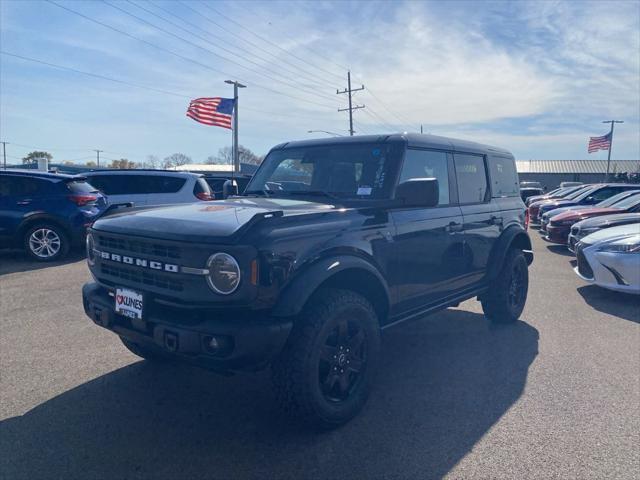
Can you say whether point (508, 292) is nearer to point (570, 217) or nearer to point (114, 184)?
point (570, 217)

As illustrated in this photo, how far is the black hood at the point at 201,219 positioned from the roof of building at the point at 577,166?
6205 centimetres

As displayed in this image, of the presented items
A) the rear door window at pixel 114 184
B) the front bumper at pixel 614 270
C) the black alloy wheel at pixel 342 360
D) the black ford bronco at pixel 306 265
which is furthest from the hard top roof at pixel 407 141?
the rear door window at pixel 114 184

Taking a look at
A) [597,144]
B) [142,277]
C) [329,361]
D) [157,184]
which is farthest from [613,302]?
[597,144]

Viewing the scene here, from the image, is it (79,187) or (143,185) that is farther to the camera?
(143,185)

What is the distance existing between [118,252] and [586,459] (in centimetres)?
322

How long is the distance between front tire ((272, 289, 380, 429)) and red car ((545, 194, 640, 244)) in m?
9.46

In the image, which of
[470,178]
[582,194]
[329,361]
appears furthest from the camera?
[582,194]

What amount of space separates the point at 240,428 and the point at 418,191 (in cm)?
206

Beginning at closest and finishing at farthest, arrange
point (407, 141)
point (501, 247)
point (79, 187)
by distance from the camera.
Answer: point (407, 141)
point (501, 247)
point (79, 187)

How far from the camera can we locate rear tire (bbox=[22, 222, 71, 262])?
863 centimetres

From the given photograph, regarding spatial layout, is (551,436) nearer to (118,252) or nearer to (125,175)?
(118,252)

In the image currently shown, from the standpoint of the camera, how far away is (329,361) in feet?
10.1

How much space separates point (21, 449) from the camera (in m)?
2.81

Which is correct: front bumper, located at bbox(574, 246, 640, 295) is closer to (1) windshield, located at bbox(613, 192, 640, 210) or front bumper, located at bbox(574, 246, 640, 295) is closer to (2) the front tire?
(2) the front tire
